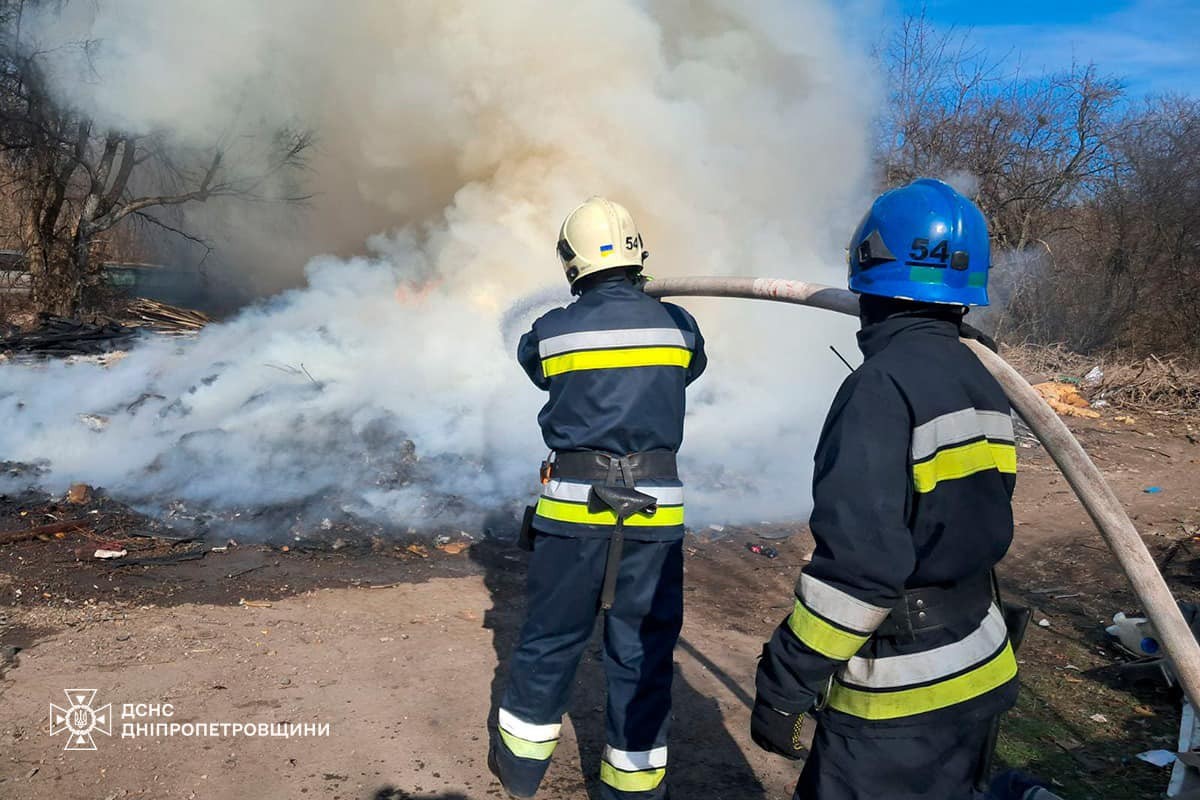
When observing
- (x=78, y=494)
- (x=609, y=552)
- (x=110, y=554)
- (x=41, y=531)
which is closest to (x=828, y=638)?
(x=609, y=552)

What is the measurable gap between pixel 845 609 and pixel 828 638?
2.6 inches

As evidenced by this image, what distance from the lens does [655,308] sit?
270 cm

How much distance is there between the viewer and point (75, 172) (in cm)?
1432

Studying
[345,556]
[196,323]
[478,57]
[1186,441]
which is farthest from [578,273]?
[196,323]

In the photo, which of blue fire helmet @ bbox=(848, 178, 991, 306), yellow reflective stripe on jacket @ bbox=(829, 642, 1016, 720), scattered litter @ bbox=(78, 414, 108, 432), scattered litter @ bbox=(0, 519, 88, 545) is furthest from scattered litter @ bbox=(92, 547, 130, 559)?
blue fire helmet @ bbox=(848, 178, 991, 306)

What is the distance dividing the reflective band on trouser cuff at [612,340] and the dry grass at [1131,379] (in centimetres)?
943

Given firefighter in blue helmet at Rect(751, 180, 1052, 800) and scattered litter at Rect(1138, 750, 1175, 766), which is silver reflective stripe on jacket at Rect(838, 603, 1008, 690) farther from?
scattered litter at Rect(1138, 750, 1175, 766)

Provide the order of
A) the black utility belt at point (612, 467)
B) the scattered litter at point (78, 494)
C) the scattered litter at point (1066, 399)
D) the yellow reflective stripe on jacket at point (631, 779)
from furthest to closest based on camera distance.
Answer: the scattered litter at point (1066, 399)
the scattered litter at point (78, 494)
the black utility belt at point (612, 467)
the yellow reflective stripe on jacket at point (631, 779)

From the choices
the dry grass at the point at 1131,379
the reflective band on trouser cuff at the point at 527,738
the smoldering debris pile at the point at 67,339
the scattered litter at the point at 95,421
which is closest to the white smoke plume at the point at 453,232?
the scattered litter at the point at 95,421

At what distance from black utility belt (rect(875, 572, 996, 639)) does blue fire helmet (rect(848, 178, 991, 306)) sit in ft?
1.87

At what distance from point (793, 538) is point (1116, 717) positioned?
7.82 feet

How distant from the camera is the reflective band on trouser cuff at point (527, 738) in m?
2.54

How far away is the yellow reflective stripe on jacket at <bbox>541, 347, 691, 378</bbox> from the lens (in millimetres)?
2566

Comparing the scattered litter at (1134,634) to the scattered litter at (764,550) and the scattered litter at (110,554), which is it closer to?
the scattered litter at (764,550)
